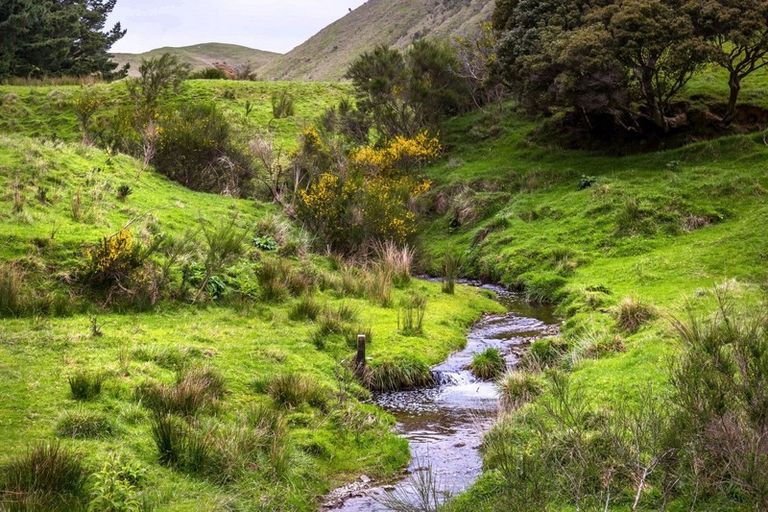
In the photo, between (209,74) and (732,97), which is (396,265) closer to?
(732,97)

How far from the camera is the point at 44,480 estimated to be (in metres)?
5.86

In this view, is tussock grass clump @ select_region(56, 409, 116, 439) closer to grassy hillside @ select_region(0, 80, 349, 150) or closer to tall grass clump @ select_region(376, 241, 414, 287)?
tall grass clump @ select_region(376, 241, 414, 287)

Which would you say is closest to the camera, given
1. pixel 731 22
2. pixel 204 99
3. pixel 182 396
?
pixel 182 396

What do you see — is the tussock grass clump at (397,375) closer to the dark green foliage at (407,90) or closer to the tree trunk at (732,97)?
the tree trunk at (732,97)

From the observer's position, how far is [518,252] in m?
21.9

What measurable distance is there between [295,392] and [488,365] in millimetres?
4201

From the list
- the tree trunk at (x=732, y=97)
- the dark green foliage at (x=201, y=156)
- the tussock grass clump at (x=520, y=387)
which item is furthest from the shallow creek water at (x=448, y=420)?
the tree trunk at (x=732, y=97)

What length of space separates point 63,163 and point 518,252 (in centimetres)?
1414

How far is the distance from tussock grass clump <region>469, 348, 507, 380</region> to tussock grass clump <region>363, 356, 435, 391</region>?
0.92 meters

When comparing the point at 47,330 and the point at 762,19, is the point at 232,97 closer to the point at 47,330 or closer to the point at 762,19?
the point at 762,19

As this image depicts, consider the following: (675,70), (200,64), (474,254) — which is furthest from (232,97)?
(200,64)

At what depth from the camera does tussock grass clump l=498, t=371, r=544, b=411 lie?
385 inches

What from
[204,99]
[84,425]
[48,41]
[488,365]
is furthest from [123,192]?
[48,41]

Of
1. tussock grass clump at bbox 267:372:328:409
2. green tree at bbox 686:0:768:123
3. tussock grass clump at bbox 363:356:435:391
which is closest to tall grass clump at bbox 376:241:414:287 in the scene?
tussock grass clump at bbox 363:356:435:391
